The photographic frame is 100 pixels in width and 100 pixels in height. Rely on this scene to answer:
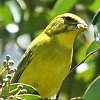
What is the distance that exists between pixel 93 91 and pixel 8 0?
4.65ft

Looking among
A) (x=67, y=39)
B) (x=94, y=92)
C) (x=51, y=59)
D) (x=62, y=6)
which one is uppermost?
(x=62, y=6)

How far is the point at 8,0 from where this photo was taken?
334 centimetres

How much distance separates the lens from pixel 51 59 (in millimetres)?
3014

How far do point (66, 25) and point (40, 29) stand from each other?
2.26 ft

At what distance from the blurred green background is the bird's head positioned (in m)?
0.11

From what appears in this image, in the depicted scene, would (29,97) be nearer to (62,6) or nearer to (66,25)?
(66,25)

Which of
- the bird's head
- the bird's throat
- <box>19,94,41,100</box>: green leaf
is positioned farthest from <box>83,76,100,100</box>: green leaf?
the bird's throat

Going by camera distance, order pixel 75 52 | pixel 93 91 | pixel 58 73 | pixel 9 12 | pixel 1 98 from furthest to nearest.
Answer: pixel 75 52 < pixel 9 12 < pixel 58 73 < pixel 93 91 < pixel 1 98

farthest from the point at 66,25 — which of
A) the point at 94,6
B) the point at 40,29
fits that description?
the point at 40,29

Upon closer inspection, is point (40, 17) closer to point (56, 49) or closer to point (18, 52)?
point (18, 52)

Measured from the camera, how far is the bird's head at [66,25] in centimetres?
288

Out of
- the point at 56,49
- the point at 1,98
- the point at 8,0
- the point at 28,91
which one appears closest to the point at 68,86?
the point at 56,49

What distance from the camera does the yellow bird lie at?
2.96 m

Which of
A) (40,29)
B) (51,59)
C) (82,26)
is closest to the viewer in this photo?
(82,26)
